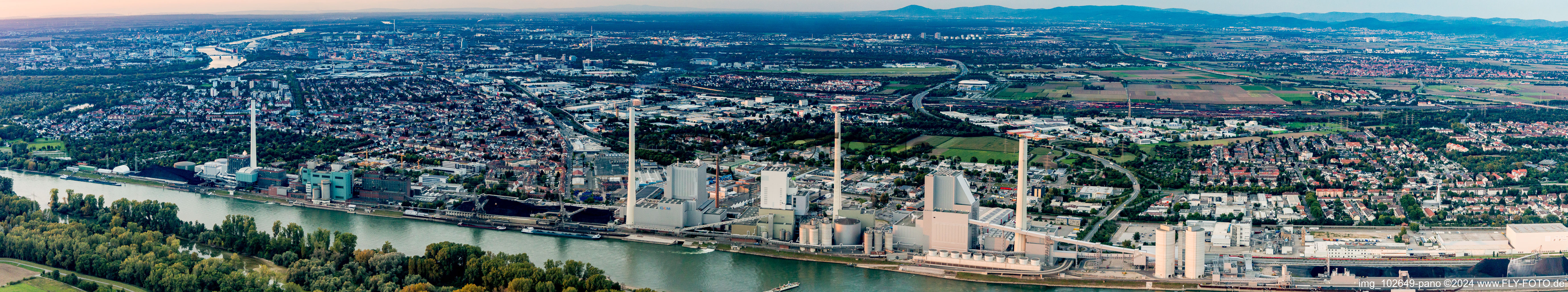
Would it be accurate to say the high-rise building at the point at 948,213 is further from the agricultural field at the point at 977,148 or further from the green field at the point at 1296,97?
the green field at the point at 1296,97

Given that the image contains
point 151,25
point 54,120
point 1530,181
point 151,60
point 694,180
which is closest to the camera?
point 694,180

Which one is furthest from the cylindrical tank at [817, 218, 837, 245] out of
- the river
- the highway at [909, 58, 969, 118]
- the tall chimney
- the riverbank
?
the river

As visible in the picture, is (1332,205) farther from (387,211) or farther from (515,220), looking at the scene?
(387,211)

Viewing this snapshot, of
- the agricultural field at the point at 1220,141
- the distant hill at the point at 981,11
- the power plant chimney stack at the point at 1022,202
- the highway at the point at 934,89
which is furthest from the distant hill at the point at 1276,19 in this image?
the power plant chimney stack at the point at 1022,202

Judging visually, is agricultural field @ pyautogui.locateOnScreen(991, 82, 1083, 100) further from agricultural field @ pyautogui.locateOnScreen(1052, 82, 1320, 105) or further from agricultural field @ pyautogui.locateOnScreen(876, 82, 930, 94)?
agricultural field @ pyautogui.locateOnScreen(876, 82, 930, 94)

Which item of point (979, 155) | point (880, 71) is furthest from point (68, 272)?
point (880, 71)

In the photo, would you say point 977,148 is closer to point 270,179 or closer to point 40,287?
point 270,179

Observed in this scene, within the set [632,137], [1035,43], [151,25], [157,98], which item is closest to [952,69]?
[1035,43]
